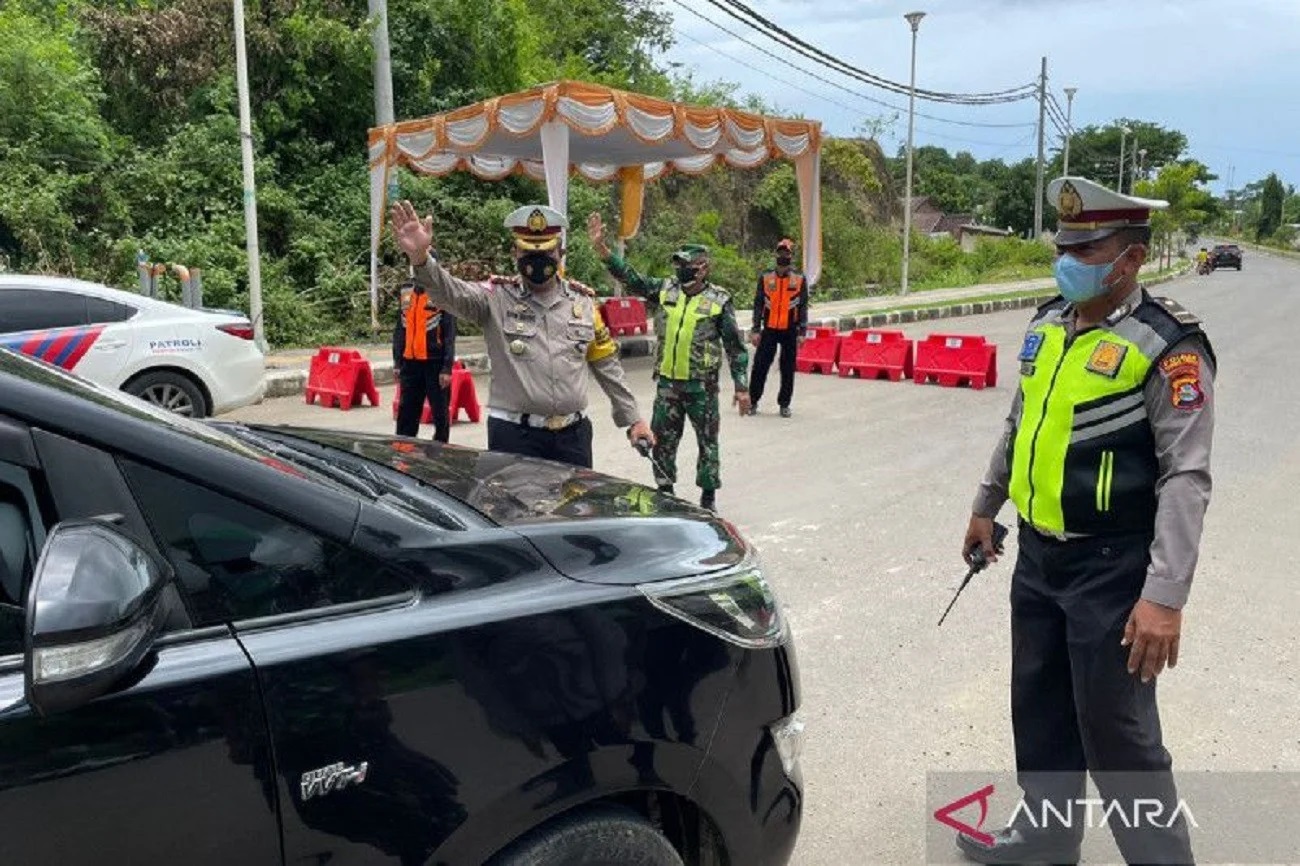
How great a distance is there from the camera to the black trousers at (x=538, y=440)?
15.6 feet

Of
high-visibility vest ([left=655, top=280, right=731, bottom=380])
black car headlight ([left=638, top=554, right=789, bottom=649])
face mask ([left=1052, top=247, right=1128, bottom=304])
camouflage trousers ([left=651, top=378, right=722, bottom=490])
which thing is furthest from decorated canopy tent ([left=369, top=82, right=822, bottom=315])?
black car headlight ([left=638, top=554, right=789, bottom=649])

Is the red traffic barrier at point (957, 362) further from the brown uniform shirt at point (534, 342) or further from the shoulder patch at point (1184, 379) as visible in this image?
the shoulder patch at point (1184, 379)

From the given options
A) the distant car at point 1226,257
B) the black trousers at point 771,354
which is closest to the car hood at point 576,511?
the black trousers at point 771,354

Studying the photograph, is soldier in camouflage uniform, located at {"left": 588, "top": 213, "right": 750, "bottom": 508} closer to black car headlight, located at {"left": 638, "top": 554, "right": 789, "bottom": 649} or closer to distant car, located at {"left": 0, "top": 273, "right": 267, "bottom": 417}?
distant car, located at {"left": 0, "top": 273, "right": 267, "bottom": 417}

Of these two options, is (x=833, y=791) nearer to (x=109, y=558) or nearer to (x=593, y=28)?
(x=109, y=558)

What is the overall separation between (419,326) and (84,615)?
256 inches

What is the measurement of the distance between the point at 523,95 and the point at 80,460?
39.7 ft

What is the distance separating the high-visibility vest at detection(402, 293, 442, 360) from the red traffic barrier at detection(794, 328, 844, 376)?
23.5 feet

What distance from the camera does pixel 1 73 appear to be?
587 inches

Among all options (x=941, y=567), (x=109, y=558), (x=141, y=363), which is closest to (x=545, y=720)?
(x=109, y=558)

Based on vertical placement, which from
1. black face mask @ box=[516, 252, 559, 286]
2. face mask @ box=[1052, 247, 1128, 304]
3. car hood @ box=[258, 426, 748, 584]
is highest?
black face mask @ box=[516, 252, 559, 286]

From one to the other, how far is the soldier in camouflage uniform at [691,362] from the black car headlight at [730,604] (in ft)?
14.1

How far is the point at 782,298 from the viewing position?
35.1ft

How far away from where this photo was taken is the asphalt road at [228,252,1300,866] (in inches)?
141
